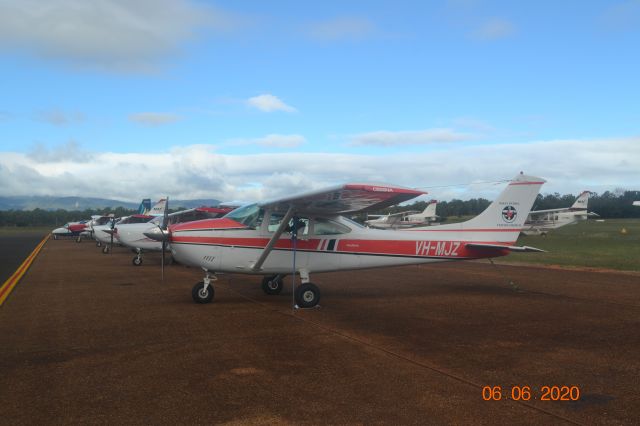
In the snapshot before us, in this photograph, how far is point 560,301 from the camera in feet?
34.4

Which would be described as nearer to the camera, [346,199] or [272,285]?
[346,199]

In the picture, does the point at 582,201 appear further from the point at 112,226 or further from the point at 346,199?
the point at 346,199

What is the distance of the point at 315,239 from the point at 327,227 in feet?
1.27

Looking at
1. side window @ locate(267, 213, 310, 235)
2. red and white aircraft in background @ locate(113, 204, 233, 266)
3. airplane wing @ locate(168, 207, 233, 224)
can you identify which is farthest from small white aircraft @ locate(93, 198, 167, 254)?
side window @ locate(267, 213, 310, 235)

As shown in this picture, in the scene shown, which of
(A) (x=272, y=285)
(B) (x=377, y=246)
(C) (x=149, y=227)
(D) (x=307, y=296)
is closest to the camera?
(D) (x=307, y=296)

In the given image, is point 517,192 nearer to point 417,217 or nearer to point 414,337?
point 414,337

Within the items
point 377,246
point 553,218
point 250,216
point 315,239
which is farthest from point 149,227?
point 553,218

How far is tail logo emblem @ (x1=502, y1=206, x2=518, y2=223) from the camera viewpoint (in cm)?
1206

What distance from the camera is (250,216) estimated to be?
10695 mm

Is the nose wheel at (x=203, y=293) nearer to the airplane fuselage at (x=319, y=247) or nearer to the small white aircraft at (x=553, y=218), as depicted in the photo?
the airplane fuselage at (x=319, y=247)

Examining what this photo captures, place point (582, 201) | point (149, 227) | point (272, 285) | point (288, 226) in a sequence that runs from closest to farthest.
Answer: point (288, 226) → point (272, 285) → point (149, 227) → point (582, 201)

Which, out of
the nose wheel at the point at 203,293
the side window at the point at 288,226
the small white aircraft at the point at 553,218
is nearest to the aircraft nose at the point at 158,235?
the nose wheel at the point at 203,293

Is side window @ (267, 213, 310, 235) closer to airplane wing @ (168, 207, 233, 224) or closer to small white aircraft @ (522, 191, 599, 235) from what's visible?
airplane wing @ (168, 207, 233, 224)

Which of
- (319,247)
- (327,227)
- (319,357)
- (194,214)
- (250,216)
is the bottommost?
(319,357)
